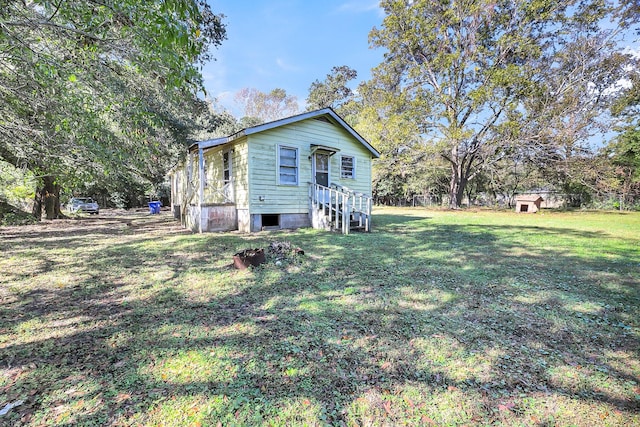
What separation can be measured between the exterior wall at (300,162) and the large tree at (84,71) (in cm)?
333

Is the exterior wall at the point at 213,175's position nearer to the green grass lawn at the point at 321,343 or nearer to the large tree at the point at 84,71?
the large tree at the point at 84,71

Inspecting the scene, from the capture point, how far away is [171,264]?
5211 millimetres

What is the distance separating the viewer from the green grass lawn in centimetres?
181

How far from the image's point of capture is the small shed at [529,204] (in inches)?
720

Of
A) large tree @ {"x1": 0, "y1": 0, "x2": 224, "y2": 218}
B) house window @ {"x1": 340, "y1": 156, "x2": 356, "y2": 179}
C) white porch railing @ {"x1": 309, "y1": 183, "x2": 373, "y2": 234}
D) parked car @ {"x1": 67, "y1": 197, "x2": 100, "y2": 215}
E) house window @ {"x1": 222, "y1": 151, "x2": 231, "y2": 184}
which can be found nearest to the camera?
large tree @ {"x1": 0, "y1": 0, "x2": 224, "y2": 218}

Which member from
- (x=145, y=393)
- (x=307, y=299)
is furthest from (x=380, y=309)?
(x=145, y=393)

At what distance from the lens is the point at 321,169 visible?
1081cm

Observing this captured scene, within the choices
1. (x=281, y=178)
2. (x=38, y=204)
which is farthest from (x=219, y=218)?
(x=38, y=204)

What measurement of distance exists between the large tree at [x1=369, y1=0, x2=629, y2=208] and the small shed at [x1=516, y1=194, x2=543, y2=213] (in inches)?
109

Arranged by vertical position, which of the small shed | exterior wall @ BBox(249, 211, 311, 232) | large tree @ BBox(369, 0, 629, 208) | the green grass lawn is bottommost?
the green grass lawn

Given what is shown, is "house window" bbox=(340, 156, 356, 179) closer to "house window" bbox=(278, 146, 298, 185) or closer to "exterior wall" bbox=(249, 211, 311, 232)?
"house window" bbox=(278, 146, 298, 185)

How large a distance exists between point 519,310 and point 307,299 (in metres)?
2.47

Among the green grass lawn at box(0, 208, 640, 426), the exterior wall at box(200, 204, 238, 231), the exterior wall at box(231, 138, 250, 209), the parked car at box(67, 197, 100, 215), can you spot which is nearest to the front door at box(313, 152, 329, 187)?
the exterior wall at box(231, 138, 250, 209)

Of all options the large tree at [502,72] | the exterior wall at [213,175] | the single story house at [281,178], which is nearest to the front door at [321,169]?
the single story house at [281,178]
